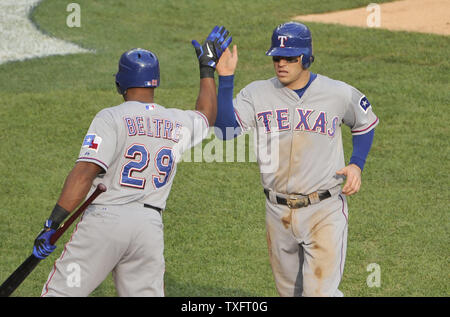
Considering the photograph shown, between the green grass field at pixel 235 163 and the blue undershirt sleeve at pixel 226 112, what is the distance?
2.16 metres

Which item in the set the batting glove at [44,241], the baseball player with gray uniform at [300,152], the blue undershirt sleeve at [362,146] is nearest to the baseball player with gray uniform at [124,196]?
the batting glove at [44,241]

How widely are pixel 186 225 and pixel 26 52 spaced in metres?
9.48

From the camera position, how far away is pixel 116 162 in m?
6.04

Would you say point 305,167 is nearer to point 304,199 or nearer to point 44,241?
Answer: point 304,199

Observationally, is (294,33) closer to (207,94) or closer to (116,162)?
(207,94)

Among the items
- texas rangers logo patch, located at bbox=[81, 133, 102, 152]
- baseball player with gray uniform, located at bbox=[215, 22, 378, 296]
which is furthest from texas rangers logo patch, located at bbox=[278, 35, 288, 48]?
texas rangers logo patch, located at bbox=[81, 133, 102, 152]

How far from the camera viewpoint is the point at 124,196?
6.04 m

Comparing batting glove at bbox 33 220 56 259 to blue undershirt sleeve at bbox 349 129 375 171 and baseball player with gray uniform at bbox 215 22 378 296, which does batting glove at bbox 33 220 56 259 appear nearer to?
baseball player with gray uniform at bbox 215 22 378 296

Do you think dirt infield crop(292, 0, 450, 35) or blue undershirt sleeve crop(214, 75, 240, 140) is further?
dirt infield crop(292, 0, 450, 35)

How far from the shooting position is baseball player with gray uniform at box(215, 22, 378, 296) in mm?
6488

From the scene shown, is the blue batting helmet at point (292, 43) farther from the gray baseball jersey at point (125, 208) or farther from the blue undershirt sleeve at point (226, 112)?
the gray baseball jersey at point (125, 208)

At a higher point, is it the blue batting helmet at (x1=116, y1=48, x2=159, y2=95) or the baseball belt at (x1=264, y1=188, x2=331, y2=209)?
the blue batting helmet at (x1=116, y1=48, x2=159, y2=95)

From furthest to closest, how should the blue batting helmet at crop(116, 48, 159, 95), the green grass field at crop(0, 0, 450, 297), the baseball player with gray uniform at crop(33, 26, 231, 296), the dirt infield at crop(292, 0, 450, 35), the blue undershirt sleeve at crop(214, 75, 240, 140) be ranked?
the dirt infield at crop(292, 0, 450, 35) → the green grass field at crop(0, 0, 450, 297) → the blue undershirt sleeve at crop(214, 75, 240, 140) → the blue batting helmet at crop(116, 48, 159, 95) → the baseball player with gray uniform at crop(33, 26, 231, 296)

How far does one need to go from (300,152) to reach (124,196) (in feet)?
5.09
